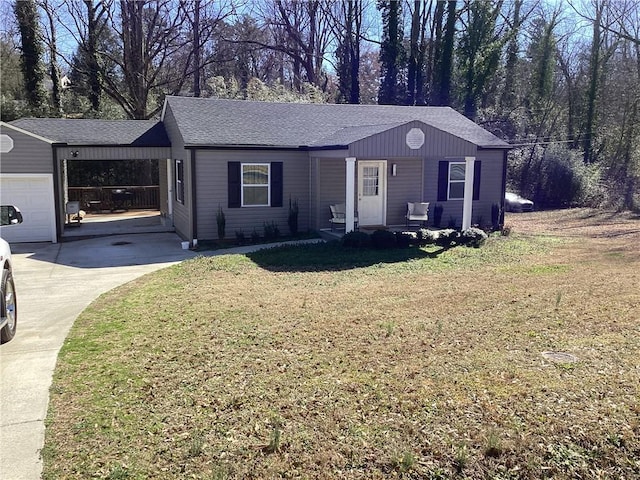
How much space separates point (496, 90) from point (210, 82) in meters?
17.0

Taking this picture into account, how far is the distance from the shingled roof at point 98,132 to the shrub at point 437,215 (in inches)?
332

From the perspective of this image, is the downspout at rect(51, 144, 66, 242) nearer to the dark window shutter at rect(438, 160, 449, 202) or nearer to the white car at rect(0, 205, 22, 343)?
the white car at rect(0, 205, 22, 343)

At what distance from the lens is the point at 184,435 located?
425cm

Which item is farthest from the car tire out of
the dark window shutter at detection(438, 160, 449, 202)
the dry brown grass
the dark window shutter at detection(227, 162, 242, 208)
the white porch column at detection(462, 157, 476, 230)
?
the dark window shutter at detection(438, 160, 449, 202)

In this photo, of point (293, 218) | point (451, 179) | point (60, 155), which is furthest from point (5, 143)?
point (451, 179)

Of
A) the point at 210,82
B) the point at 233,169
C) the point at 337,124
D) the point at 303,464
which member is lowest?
the point at 303,464

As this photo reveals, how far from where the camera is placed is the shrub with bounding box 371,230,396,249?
43.3 ft

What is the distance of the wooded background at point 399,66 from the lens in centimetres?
2661

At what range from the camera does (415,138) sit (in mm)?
13633

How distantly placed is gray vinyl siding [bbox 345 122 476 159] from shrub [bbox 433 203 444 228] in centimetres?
251

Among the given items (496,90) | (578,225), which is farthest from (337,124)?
(496,90)

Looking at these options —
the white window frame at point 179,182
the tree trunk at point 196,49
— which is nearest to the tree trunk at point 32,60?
the tree trunk at point 196,49

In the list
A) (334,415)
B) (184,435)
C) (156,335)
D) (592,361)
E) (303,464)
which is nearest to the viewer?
(303,464)

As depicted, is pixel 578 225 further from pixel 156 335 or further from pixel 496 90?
pixel 156 335
